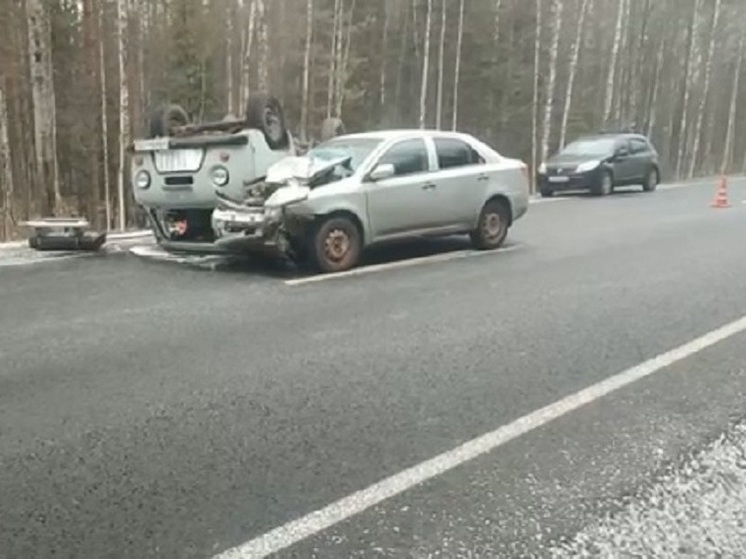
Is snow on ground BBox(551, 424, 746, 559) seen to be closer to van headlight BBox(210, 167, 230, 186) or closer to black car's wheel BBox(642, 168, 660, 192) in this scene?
van headlight BBox(210, 167, 230, 186)

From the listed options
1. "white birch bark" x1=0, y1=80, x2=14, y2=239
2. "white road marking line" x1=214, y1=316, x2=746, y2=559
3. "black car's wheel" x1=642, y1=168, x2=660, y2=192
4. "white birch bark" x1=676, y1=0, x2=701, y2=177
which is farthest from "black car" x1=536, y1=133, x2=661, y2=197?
"white birch bark" x1=676, y1=0, x2=701, y2=177

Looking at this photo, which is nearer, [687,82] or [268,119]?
→ [268,119]

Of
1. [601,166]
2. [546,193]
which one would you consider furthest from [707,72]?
[546,193]

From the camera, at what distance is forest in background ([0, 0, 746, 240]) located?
20.8 m

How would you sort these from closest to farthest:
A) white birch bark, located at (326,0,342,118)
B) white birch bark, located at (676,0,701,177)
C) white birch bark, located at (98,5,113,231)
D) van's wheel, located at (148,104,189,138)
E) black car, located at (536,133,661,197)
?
van's wheel, located at (148,104,189,138) → black car, located at (536,133,661,197) → white birch bark, located at (98,5,113,231) → white birch bark, located at (326,0,342,118) → white birch bark, located at (676,0,701,177)

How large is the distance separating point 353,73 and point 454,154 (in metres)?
24.4

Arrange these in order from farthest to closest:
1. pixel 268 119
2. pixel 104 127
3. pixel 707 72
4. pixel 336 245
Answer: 1. pixel 707 72
2. pixel 104 127
3. pixel 268 119
4. pixel 336 245

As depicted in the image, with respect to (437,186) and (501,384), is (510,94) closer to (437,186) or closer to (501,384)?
(437,186)

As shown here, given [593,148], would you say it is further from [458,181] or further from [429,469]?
[429,469]

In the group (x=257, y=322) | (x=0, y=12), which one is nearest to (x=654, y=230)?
(x=257, y=322)

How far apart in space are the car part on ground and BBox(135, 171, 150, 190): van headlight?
3.49 feet

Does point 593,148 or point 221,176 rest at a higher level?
point 593,148

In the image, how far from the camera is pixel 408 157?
9.47m

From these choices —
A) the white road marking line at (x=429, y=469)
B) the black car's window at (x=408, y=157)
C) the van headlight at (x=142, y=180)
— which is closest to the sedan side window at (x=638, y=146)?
the black car's window at (x=408, y=157)
